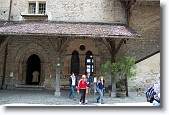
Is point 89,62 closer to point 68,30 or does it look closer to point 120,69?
point 120,69

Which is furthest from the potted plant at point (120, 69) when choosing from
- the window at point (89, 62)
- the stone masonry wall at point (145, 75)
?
the window at point (89, 62)

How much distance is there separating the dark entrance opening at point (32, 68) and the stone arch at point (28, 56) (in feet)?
1.35

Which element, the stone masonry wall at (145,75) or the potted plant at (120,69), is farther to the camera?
the stone masonry wall at (145,75)

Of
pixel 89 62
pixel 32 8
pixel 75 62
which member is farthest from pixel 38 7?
pixel 89 62

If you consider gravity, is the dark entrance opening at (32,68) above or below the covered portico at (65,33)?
below

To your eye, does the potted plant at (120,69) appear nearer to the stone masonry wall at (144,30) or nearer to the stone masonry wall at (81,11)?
the stone masonry wall at (144,30)

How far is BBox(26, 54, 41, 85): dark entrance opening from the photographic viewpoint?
13.5 metres

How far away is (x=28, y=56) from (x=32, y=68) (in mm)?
1203

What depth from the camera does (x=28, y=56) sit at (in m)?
13.0

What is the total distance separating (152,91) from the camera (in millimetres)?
5145

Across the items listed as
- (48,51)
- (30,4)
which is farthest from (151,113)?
(30,4)

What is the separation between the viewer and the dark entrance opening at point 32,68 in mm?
13461

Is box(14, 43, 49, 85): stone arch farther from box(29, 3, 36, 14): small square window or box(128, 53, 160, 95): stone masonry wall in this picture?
box(128, 53, 160, 95): stone masonry wall

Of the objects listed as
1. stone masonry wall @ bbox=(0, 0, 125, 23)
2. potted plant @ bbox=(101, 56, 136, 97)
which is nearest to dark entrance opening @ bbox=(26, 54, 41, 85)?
stone masonry wall @ bbox=(0, 0, 125, 23)
